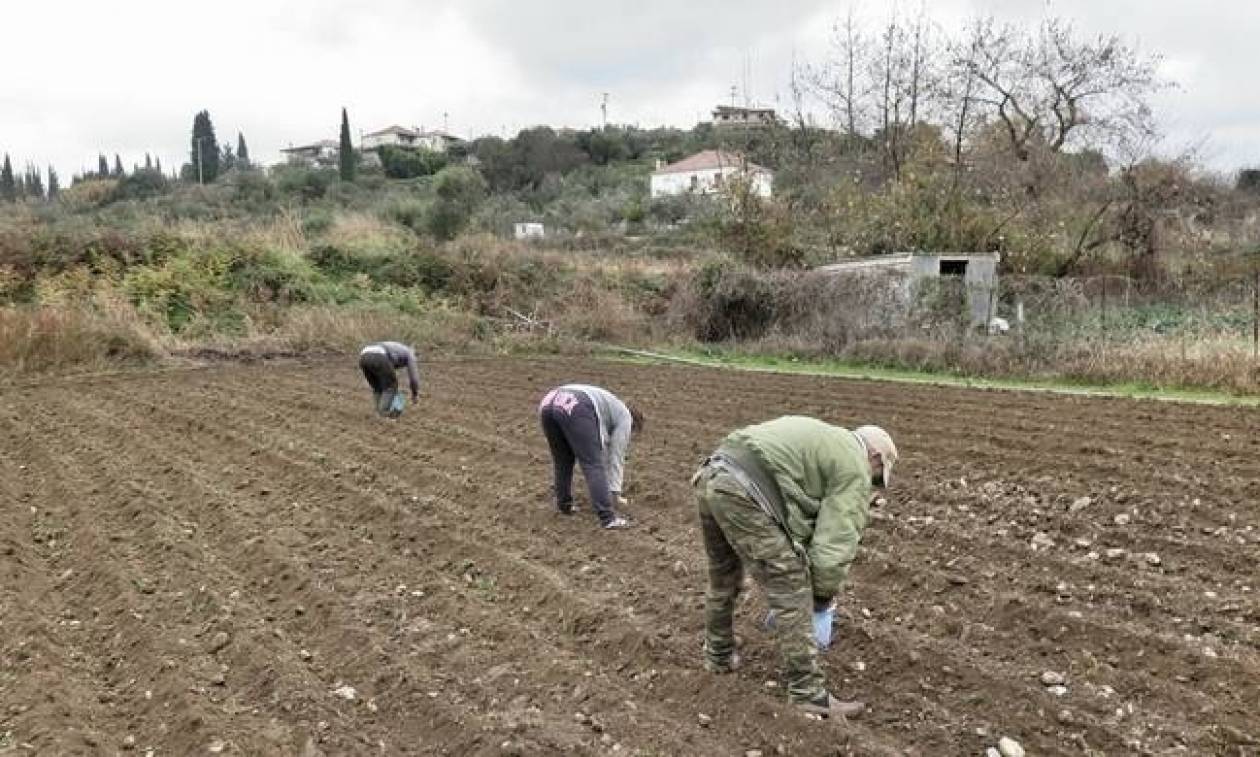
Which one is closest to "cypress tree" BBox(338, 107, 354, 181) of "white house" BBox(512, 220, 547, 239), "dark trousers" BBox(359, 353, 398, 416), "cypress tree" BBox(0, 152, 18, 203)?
"white house" BBox(512, 220, 547, 239)

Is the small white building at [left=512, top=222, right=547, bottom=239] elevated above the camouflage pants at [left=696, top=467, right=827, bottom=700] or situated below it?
above

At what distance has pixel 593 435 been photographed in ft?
21.8

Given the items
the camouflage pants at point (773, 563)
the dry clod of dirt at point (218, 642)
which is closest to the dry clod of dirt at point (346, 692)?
the dry clod of dirt at point (218, 642)

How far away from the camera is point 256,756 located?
3.91 metres

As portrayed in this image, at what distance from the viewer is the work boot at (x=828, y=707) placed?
4.17 metres

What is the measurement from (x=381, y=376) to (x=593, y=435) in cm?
526

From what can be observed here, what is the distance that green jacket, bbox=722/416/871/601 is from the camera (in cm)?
398

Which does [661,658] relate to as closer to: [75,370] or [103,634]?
[103,634]

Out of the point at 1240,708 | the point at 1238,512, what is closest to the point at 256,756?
the point at 1240,708

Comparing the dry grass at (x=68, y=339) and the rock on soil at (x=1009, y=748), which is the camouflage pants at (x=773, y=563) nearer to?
the rock on soil at (x=1009, y=748)

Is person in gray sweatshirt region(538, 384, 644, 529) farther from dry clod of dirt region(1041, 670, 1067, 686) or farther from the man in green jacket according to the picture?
dry clod of dirt region(1041, 670, 1067, 686)

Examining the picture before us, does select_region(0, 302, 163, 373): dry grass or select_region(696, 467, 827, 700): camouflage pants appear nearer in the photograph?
select_region(696, 467, 827, 700): camouflage pants

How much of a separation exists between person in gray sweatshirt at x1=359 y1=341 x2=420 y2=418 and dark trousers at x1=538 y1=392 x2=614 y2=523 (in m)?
4.40

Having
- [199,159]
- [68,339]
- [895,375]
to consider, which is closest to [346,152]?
[199,159]
